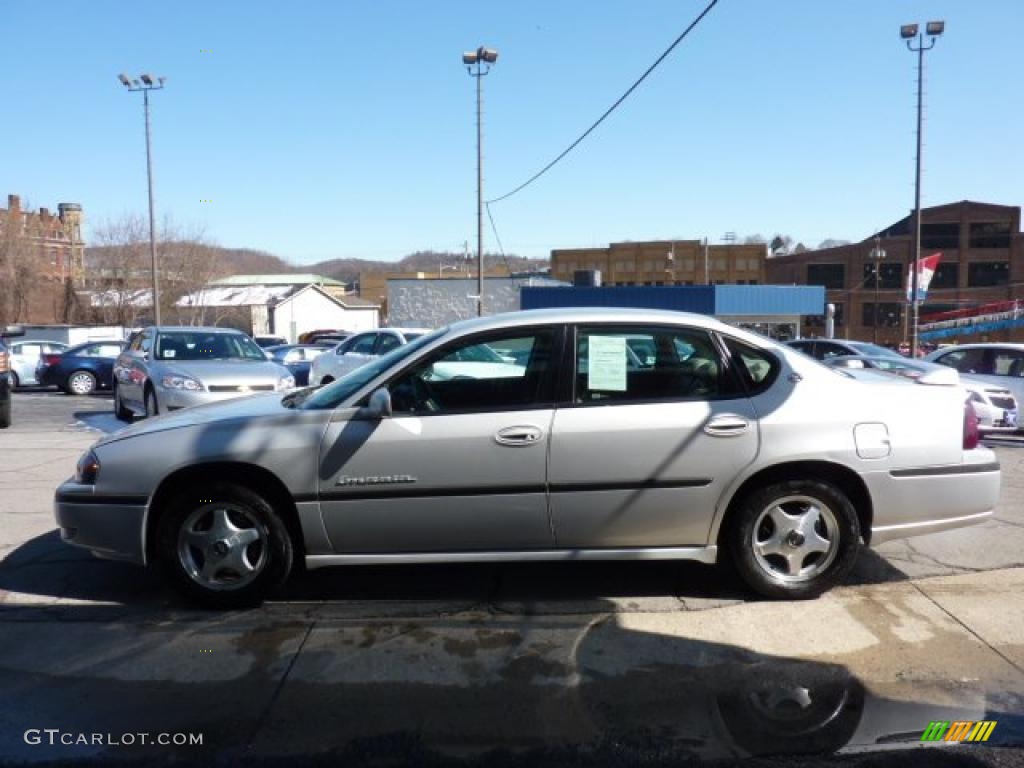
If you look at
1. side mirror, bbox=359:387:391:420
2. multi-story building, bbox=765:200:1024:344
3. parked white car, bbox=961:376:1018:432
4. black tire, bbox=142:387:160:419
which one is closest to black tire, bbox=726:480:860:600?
side mirror, bbox=359:387:391:420

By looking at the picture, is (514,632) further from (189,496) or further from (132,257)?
(132,257)

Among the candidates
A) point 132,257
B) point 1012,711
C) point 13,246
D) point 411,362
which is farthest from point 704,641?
point 13,246

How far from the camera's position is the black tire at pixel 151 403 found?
10484 millimetres

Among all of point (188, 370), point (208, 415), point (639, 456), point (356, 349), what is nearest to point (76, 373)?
point (356, 349)

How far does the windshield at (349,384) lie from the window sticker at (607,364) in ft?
2.87

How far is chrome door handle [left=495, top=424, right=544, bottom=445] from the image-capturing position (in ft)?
14.3

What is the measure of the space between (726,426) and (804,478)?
1.77 ft

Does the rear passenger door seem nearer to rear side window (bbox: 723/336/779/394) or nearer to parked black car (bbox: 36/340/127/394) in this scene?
rear side window (bbox: 723/336/779/394)

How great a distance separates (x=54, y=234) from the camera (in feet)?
258

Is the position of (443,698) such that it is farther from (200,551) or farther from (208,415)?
(208,415)

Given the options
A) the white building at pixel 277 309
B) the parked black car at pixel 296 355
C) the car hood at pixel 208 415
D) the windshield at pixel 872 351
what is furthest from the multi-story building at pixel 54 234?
the car hood at pixel 208 415

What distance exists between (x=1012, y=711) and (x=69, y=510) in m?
4.68

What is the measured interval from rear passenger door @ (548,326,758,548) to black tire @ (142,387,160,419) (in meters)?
7.56

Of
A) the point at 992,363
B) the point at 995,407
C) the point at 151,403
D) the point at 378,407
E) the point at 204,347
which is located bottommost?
the point at 995,407
